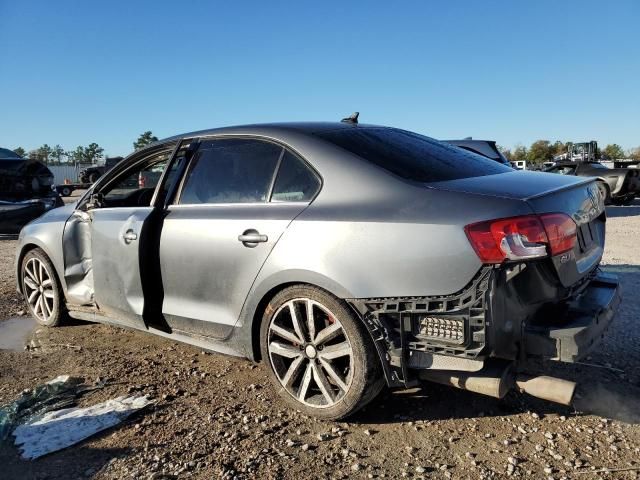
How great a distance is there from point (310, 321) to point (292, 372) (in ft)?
1.21

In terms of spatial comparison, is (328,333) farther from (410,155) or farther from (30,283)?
(30,283)

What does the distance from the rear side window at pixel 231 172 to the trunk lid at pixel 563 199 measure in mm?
1117

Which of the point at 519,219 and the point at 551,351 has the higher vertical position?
the point at 519,219

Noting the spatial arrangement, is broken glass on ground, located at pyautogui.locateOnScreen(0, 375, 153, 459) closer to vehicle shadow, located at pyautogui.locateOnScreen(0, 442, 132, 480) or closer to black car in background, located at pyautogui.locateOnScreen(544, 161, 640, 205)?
vehicle shadow, located at pyautogui.locateOnScreen(0, 442, 132, 480)

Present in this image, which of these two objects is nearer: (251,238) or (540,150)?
(251,238)

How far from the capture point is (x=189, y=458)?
2.74 meters

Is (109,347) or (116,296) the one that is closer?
(116,296)

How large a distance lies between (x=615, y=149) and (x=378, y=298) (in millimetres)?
69029

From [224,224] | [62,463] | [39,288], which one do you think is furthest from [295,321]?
[39,288]

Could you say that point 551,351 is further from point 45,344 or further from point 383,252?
point 45,344

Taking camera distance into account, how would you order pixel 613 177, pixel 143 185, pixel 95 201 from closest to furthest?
pixel 95 201 < pixel 143 185 < pixel 613 177

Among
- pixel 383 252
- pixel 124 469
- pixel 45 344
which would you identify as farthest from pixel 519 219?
pixel 45 344

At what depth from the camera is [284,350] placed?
10.3ft

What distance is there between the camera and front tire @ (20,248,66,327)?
15.8ft
